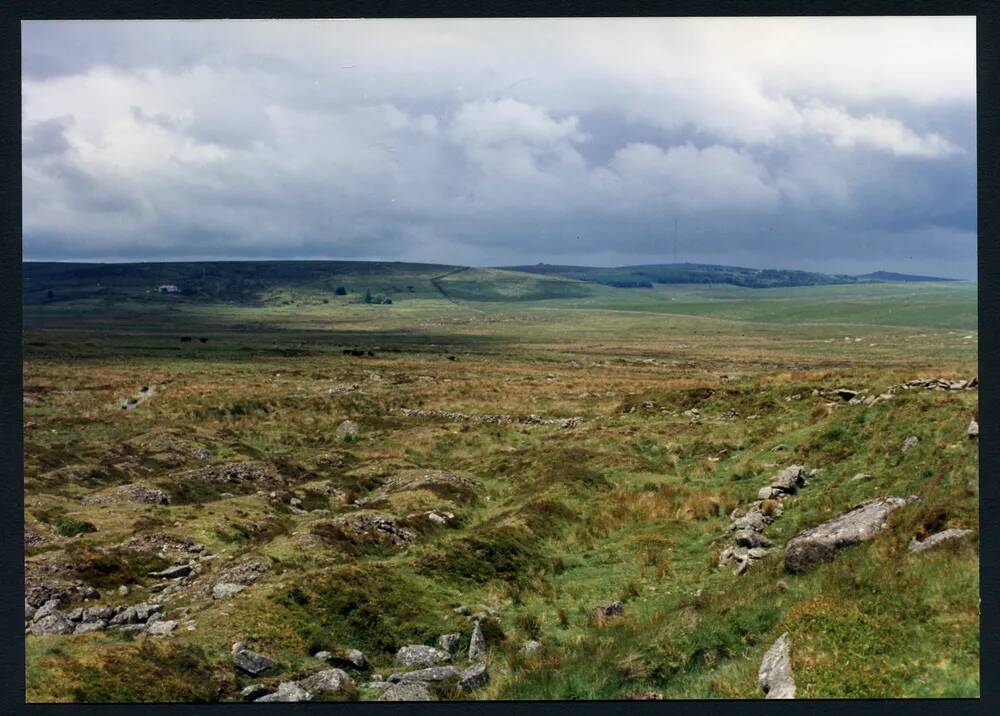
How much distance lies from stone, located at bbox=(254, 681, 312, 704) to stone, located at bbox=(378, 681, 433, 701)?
1.22m

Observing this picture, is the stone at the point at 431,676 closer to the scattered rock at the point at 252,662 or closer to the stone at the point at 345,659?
the stone at the point at 345,659

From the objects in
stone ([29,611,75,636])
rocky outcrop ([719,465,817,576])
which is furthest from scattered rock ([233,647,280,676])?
rocky outcrop ([719,465,817,576])

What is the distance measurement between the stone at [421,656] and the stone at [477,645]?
469mm

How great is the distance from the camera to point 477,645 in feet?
40.5

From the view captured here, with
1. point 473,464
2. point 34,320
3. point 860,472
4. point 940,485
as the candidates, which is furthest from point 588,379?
point 34,320

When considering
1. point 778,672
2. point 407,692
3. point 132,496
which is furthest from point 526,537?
point 132,496

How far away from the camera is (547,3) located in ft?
35.0

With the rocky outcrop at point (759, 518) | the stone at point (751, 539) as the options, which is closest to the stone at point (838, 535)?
the rocky outcrop at point (759, 518)

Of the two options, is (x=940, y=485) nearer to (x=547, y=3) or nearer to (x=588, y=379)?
(x=547, y=3)

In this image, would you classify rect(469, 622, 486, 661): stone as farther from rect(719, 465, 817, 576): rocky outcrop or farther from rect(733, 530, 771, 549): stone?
rect(733, 530, 771, 549): stone

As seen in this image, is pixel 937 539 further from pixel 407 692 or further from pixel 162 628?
pixel 162 628

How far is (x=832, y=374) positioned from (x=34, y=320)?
14212 centimetres

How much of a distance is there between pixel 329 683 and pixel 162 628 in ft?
13.0

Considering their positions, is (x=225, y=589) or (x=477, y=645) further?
(x=225, y=589)
